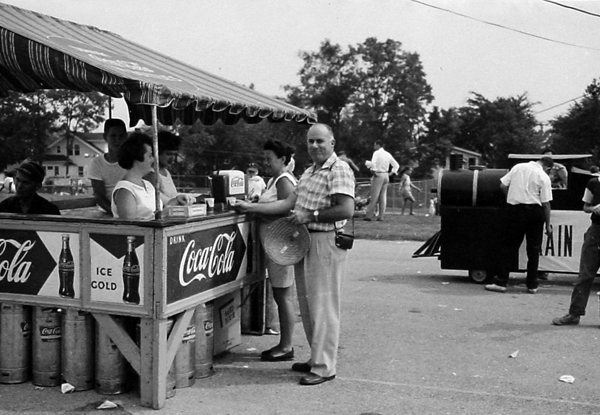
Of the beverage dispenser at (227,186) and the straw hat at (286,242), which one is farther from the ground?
the beverage dispenser at (227,186)

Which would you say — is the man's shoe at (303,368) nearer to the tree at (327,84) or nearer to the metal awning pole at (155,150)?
the metal awning pole at (155,150)

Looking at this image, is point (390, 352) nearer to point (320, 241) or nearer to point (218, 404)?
point (320, 241)

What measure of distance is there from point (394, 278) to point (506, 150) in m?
89.0

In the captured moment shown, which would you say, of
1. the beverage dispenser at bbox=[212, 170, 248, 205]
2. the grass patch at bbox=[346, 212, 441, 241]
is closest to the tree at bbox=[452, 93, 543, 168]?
the grass patch at bbox=[346, 212, 441, 241]

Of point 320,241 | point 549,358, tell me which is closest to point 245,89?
point 320,241

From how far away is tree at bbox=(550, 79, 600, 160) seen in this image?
238 ft

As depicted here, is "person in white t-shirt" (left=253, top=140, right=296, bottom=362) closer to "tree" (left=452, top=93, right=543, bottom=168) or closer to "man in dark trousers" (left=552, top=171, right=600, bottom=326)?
"man in dark trousers" (left=552, top=171, right=600, bottom=326)

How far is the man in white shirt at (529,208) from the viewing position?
965cm

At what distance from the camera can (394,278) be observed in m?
11.2

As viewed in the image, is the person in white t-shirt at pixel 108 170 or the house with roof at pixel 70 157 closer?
the person in white t-shirt at pixel 108 170

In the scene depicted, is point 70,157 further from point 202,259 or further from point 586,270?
point 202,259

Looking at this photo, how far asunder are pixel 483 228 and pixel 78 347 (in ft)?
21.3

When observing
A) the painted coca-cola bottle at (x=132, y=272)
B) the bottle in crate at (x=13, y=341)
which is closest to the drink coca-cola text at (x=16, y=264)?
the bottle in crate at (x=13, y=341)

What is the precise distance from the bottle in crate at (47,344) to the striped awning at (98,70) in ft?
5.90
